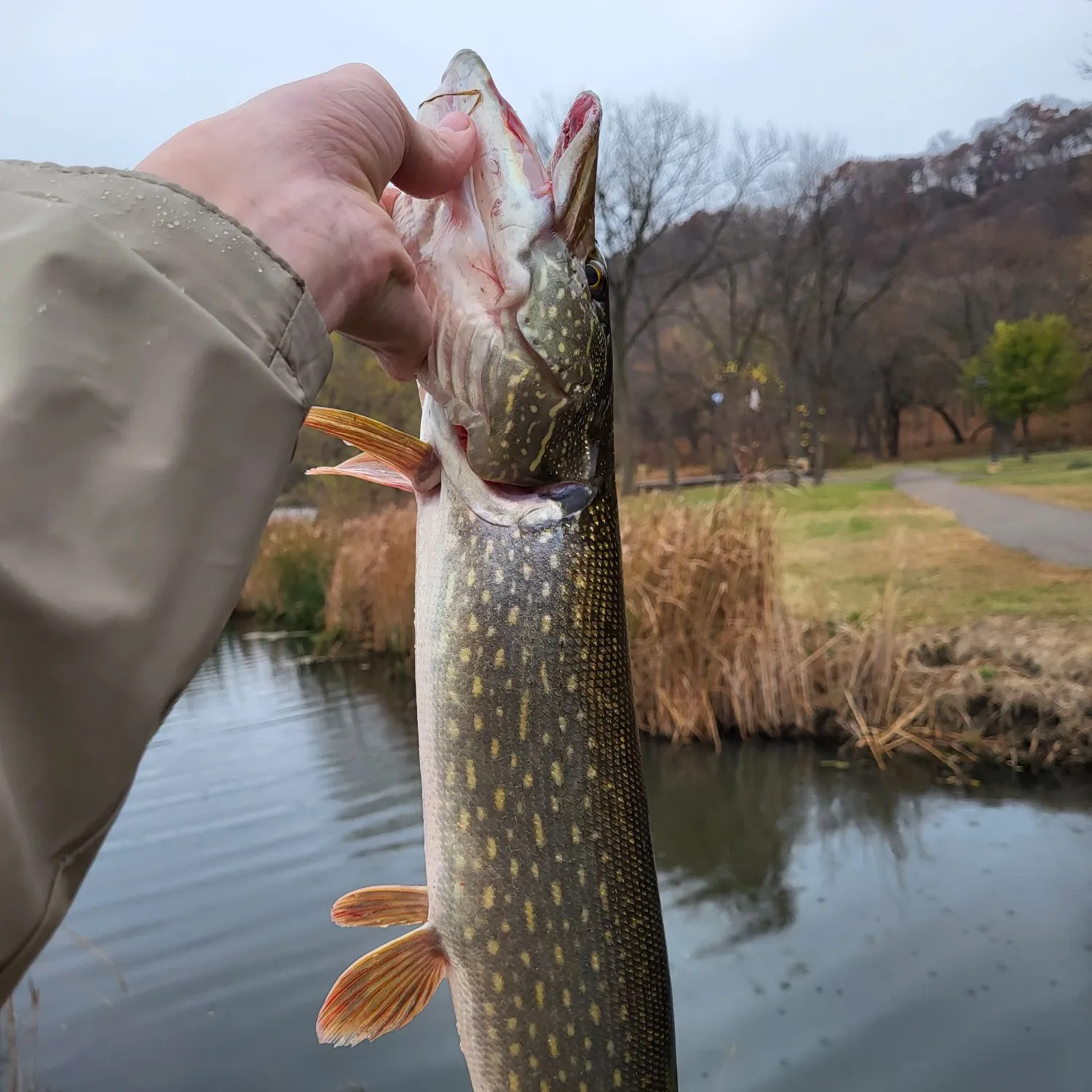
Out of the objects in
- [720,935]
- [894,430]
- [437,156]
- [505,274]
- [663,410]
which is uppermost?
[663,410]

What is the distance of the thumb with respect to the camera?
3.77ft

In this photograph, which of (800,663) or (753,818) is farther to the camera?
(800,663)

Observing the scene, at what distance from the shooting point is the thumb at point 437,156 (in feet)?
3.77

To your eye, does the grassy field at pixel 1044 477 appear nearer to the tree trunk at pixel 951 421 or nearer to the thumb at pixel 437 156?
the tree trunk at pixel 951 421

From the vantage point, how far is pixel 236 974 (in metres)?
3.67

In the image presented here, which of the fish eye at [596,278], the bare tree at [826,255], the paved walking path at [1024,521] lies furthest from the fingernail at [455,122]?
the bare tree at [826,255]

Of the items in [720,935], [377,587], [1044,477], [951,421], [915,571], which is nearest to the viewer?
[720,935]

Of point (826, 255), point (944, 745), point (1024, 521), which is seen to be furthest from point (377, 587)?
point (826, 255)

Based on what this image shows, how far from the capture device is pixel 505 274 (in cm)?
128

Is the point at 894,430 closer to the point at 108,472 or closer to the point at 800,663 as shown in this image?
the point at 800,663

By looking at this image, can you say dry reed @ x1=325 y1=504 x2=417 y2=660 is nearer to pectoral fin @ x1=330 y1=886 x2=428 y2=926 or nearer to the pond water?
the pond water

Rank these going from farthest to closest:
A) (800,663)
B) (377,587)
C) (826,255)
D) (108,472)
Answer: (826,255) → (377,587) → (800,663) → (108,472)

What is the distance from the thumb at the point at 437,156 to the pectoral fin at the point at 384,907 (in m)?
1.12

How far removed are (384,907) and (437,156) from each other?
1196 mm
